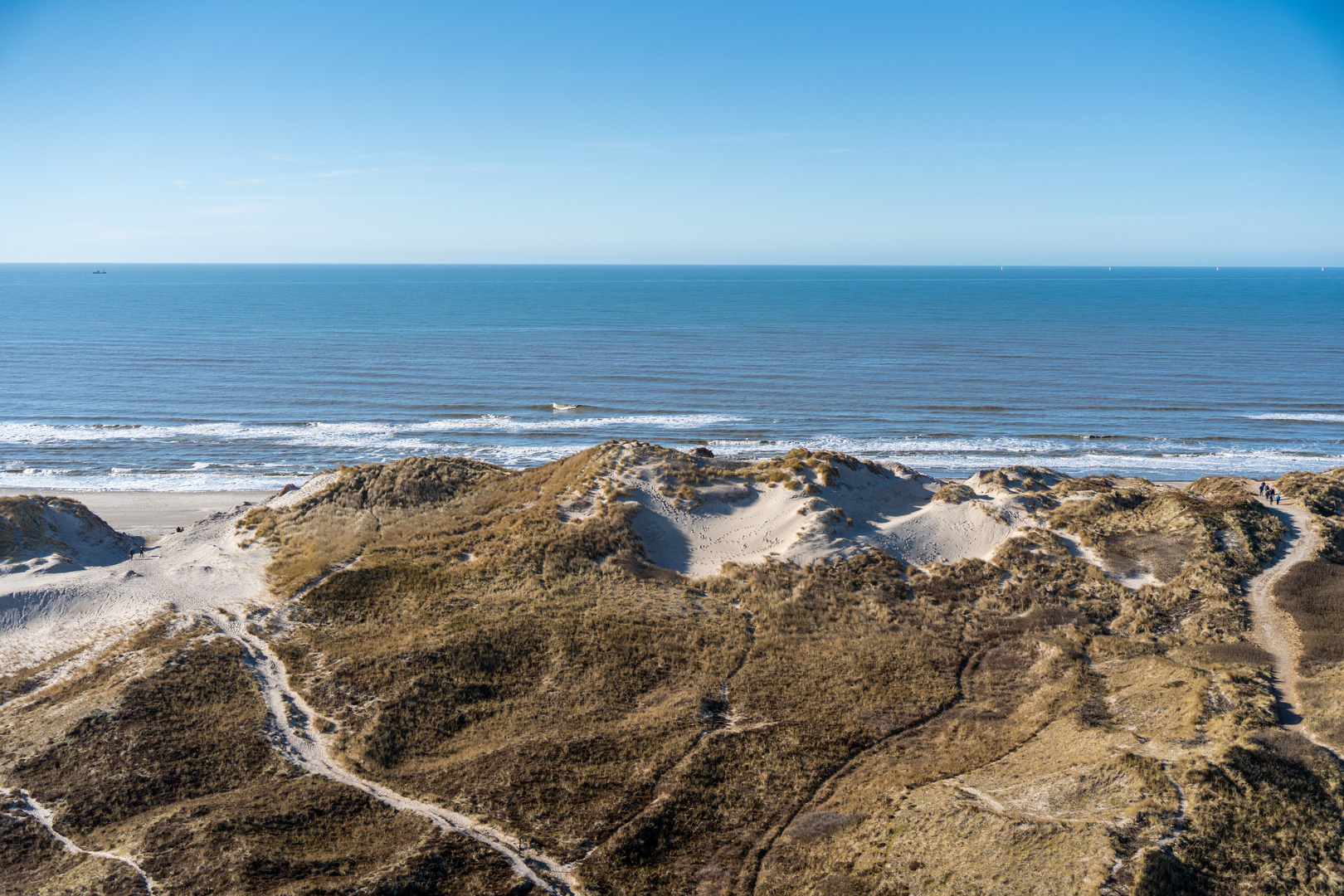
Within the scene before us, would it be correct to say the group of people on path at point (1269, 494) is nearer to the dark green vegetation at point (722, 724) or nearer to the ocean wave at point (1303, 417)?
the dark green vegetation at point (722, 724)

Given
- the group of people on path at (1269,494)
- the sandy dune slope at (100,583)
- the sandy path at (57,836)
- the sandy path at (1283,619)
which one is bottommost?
the sandy path at (57,836)

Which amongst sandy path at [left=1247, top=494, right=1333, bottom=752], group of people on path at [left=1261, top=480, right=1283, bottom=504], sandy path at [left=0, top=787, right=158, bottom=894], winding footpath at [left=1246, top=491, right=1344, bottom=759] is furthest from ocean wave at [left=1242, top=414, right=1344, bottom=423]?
sandy path at [left=0, top=787, right=158, bottom=894]

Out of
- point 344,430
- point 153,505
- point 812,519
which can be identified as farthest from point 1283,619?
point 344,430

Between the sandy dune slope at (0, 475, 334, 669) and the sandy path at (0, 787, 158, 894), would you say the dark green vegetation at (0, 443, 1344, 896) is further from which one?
the sandy dune slope at (0, 475, 334, 669)

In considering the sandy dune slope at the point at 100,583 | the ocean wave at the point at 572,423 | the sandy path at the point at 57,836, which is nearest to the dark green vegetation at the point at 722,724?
the sandy path at the point at 57,836

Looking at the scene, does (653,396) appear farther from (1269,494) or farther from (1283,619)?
(1283,619)

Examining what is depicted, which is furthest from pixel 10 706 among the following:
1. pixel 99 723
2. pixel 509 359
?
pixel 509 359
